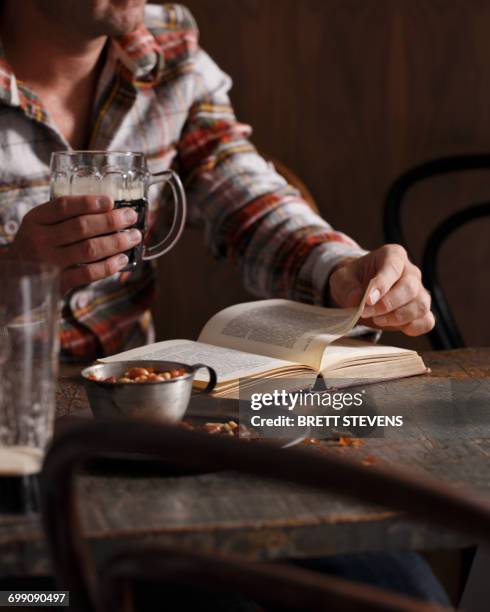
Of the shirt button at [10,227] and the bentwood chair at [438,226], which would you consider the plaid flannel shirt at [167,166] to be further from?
the bentwood chair at [438,226]

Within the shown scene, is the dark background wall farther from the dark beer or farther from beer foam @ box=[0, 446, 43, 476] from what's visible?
beer foam @ box=[0, 446, 43, 476]

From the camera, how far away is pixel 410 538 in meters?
0.67

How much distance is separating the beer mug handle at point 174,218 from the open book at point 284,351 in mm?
175

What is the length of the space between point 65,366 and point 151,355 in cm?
21

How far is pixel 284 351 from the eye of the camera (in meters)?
1.07

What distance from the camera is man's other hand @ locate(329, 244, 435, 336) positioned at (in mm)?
1151

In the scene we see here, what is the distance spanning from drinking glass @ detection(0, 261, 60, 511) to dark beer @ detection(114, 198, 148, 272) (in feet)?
1.56

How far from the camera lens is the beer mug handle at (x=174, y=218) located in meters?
1.28

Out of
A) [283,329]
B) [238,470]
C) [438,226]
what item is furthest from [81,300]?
[238,470]

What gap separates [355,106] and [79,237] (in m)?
1.12

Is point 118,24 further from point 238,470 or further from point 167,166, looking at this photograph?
point 238,470

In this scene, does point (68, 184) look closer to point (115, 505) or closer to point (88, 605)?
point (115, 505)

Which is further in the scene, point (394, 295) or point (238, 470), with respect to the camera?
point (394, 295)

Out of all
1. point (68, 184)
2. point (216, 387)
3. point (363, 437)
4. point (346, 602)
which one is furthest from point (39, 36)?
point (346, 602)
